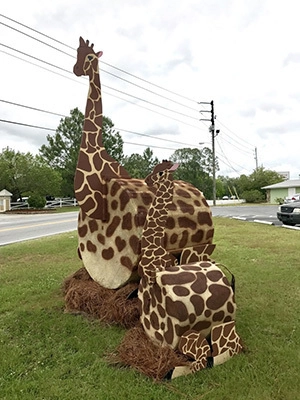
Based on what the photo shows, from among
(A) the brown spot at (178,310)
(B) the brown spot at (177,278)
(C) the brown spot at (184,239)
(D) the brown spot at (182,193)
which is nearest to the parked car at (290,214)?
(D) the brown spot at (182,193)

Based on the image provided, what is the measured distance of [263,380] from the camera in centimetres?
252

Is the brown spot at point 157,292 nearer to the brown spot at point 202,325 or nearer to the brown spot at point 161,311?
→ the brown spot at point 161,311

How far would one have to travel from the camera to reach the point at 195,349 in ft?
8.95

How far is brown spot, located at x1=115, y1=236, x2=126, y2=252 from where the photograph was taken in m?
3.68

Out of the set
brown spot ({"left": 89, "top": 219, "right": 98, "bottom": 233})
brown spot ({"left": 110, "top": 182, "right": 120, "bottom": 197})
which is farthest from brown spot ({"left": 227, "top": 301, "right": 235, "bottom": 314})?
brown spot ({"left": 89, "top": 219, "right": 98, "bottom": 233})

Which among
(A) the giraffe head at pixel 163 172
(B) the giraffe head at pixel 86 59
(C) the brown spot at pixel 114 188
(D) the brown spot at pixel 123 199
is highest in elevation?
(B) the giraffe head at pixel 86 59

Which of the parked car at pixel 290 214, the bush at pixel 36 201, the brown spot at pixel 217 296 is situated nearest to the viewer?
the brown spot at pixel 217 296

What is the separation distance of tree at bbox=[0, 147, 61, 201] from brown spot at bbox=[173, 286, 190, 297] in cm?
2667

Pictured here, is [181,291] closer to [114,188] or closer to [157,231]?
[157,231]

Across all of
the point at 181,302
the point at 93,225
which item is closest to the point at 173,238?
the point at 93,225

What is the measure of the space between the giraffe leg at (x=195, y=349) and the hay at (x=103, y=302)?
2.93 ft

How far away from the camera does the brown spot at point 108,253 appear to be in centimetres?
382

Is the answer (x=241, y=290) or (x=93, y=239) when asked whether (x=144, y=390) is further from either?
(x=241, y=290)

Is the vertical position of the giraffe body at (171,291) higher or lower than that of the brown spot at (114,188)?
lower
